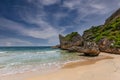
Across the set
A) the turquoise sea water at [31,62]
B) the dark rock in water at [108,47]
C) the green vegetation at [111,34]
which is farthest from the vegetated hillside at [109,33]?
the turquoise sea water at [31,62]

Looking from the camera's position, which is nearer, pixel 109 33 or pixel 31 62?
pixel 31 62

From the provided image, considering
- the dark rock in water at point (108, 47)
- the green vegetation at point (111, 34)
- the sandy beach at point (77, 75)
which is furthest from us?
the green vegetation at point (111, 34)

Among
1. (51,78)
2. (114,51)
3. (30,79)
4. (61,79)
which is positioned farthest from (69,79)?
(114,51)

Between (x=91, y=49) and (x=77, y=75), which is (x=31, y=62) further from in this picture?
(x=91, y=49)

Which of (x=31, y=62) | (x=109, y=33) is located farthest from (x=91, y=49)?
(x=109, y=33)

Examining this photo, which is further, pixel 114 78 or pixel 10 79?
pixel 10 79

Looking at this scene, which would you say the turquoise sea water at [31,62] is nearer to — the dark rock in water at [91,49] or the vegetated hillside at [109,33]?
the dark rock in water at [91,49]

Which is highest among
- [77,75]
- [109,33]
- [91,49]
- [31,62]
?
[109,33]

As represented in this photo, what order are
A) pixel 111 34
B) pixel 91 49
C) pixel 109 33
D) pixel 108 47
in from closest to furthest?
1. pixel 91 49
2. pixel 108 47
3. pixel 111 34
4. pixel 109 33

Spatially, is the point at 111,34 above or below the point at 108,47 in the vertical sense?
above

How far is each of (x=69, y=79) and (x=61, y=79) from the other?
43 centimetres

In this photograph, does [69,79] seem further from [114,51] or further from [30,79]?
[114,51]

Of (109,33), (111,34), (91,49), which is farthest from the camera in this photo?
(109,33)

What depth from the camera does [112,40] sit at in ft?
97.4
